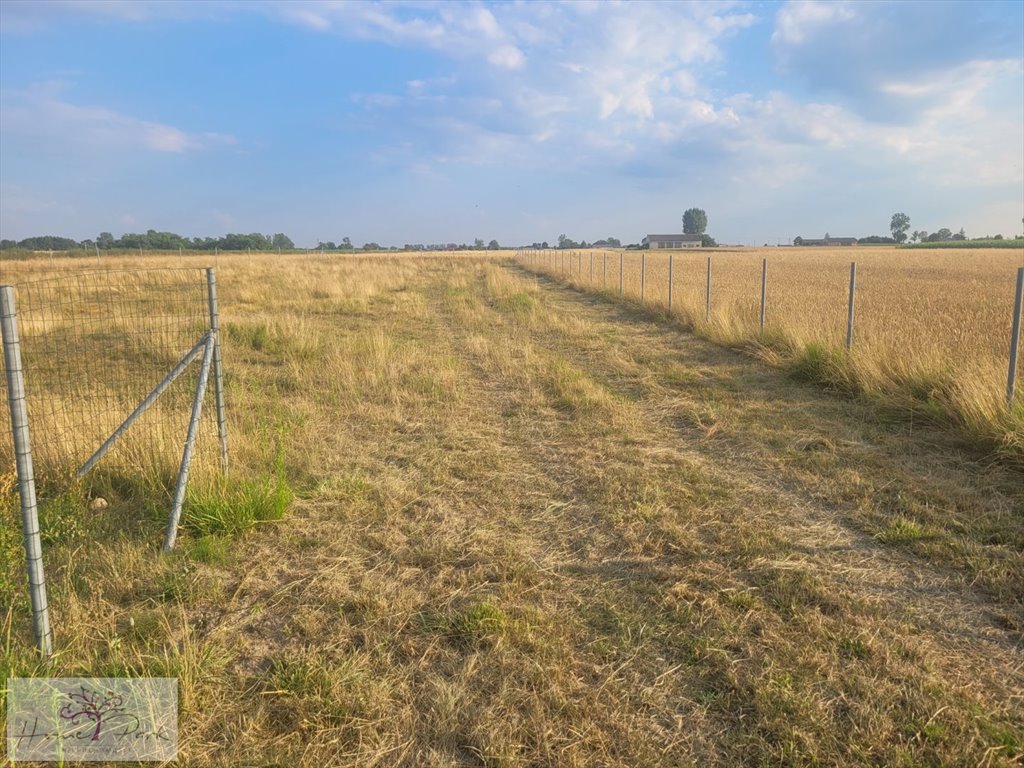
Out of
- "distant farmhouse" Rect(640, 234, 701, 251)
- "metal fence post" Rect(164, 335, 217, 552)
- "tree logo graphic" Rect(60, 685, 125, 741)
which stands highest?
"distant farmhouse" Rect(640, 234, 701, 251)

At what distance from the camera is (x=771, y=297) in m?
15.9

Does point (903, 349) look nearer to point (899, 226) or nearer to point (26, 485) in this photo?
point (26, 485)

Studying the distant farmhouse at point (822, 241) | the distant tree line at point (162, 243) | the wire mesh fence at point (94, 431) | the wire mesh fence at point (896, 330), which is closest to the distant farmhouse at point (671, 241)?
the distant farmhouse at point (822, 241)

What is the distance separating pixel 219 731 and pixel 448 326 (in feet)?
40.2

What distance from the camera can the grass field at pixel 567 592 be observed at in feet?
7.98

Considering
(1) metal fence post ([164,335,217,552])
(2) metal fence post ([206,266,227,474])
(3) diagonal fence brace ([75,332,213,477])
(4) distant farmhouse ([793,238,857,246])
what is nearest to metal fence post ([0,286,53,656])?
(1) metal fence post ([164,335,217,552])

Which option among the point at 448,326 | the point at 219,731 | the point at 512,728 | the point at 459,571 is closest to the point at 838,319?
the point at 448,326

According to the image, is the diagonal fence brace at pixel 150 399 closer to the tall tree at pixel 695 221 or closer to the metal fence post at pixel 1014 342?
the metal fence post at pixel 1014 342

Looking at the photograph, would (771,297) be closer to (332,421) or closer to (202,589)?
(332,421)

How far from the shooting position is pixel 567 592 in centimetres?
344

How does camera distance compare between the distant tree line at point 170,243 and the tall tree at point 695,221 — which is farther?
the tall tree at point 695,221

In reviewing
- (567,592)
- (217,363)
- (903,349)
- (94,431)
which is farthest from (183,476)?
(903,349)

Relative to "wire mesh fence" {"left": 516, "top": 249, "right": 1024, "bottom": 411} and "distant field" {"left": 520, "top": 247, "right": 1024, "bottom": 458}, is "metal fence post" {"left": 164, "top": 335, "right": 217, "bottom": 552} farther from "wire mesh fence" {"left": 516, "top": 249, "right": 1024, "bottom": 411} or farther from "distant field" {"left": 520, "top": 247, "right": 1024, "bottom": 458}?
"wire mesh fence" {"left": 516, "top": 249, "right": 1024, "bottom": 411}

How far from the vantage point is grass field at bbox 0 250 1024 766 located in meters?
2.43
